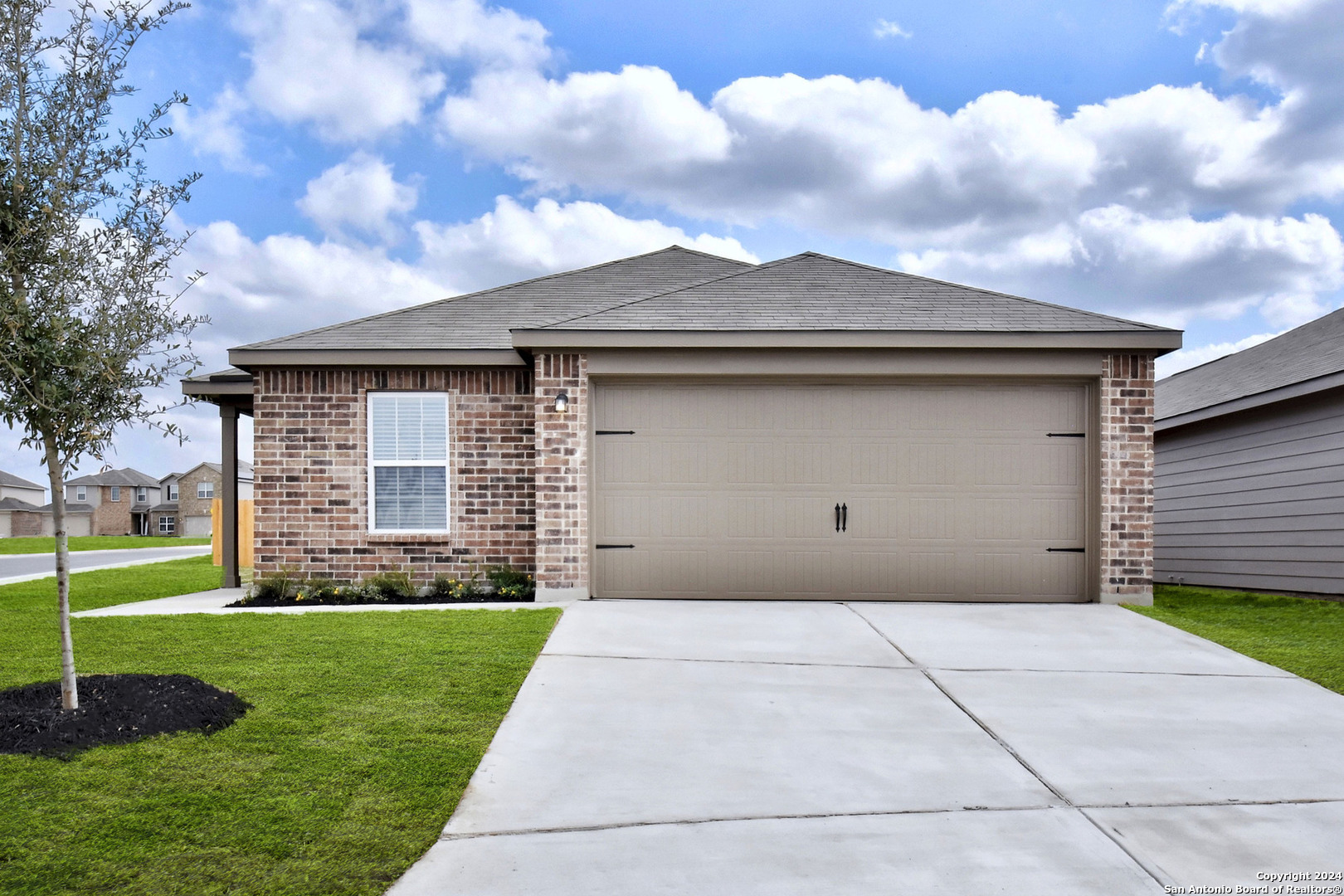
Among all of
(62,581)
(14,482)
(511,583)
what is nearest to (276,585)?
(511,583)

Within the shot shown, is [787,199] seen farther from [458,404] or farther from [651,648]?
[651,648]

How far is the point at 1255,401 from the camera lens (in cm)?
1055

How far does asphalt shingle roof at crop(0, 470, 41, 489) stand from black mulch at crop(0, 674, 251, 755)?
7250 cm

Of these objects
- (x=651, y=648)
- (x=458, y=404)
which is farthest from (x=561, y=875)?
(x=458, y=404)

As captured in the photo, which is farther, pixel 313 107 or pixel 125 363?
pixel 313 107

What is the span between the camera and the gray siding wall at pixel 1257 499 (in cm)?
988

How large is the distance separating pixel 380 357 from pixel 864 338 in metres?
5.42

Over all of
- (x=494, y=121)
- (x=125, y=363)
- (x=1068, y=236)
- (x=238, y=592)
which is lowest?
(x=238, y=592)

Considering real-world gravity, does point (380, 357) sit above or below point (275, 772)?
above

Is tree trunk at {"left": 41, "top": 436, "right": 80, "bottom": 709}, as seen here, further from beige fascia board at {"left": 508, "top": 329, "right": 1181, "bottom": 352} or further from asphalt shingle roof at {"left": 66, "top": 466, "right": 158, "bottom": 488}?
asphalt shingle roof at {"left": 66, "top": 466, "right": 158, "bottom": 488}

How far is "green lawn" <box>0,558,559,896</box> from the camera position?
304cm

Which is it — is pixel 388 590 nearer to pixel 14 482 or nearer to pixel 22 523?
pixel 22 523

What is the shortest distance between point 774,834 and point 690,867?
0.45 m

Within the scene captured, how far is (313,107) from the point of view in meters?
14.3
